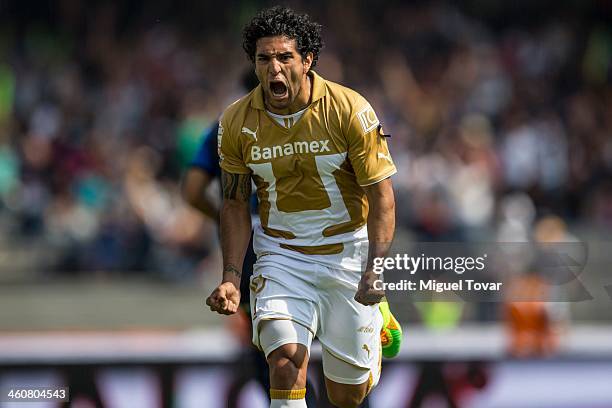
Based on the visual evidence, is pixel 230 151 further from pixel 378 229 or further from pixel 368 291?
pixel 368 291

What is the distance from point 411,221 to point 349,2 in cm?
506

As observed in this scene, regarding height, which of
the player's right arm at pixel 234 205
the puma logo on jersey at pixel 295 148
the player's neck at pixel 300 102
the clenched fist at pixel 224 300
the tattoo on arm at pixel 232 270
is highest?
the player's neck at pixel 300 102

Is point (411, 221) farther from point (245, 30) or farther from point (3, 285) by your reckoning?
point (245, 30)

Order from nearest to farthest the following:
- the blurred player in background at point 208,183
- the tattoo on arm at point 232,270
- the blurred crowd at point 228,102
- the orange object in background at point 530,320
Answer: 1. the tattoo on arm at point 232,270
2. the blurred player in background at point 208,183
3. the orange object in background at point 530,320
4. the blurred crowd at point 228,102

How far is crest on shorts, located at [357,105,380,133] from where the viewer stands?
5.54 metres

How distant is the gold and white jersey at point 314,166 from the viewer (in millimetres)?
5555

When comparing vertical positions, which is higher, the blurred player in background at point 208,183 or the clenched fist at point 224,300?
the blurred player in background at point 208,183

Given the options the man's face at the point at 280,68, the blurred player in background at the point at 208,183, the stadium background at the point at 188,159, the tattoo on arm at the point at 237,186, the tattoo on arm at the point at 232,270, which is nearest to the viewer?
the man's face at the point at 280,68

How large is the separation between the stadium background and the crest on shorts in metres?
2.83

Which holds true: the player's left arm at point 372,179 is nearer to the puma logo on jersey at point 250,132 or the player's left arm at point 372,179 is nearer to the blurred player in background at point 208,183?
the puma logo on jersey at point 250,132

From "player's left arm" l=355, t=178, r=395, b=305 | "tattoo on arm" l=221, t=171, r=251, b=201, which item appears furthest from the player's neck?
"player's left arm" l=355, t=178, r=395, b=305

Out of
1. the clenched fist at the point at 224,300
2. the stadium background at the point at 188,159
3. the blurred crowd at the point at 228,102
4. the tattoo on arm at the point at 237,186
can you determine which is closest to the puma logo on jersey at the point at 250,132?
the tattoo on arm at the point at 237,186

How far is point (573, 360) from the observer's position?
8.54 metres

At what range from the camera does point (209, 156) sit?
21.6 feet
